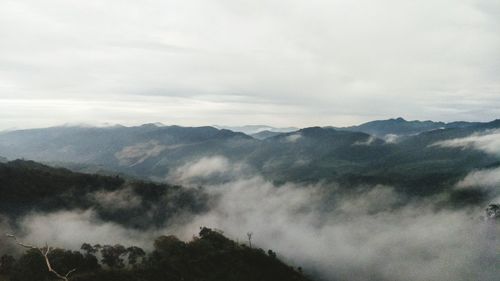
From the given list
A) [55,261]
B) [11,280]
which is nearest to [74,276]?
[55,261]

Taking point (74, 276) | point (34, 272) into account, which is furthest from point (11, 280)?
point (74, 276)

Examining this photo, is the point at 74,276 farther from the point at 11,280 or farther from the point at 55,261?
the point at 11,280

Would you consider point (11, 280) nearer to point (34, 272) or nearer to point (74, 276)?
point (34, 272)

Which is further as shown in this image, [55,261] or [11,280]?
[55,261]
